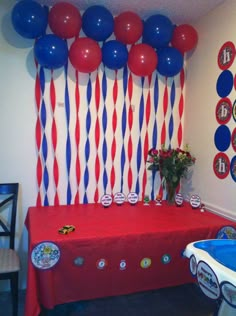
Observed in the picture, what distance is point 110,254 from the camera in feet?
6.18

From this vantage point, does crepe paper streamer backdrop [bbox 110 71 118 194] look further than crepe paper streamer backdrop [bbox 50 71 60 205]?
Yes

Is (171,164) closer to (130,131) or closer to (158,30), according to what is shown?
(130,131)

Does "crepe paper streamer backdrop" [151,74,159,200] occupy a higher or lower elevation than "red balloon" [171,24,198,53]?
lower

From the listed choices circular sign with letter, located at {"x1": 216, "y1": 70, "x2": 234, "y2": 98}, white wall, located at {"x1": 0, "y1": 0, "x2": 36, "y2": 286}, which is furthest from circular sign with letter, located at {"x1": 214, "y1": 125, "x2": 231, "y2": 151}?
white wall, located at {"x1": 0, "y1": 0, "x2": 36, "y2": 286}

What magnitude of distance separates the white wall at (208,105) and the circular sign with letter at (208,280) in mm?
961

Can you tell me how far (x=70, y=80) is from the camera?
8.39 ft

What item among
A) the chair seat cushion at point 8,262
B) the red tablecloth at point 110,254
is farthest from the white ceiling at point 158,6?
the chair seat cushion at point 8,262

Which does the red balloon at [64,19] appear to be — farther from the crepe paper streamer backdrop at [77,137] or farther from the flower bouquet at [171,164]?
the flower bouquet at [171,164]

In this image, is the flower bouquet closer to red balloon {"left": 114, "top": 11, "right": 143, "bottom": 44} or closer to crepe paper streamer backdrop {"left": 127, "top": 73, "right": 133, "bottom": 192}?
crepe paper streamer backdrop {"left": 127, "top": 73, "right": 133, "bottom": 192}

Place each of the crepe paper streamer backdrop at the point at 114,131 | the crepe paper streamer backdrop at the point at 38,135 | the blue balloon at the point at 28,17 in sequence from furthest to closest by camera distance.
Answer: the crepe paper streamer backdrop at the point at 114,131 < the crepe paper streamer backdrop at the point at 38,135 < the blue balloon at the point at 28,17

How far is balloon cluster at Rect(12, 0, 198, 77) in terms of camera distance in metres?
2.20

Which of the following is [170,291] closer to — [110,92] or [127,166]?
[127,166]

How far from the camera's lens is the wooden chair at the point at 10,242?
1.95m

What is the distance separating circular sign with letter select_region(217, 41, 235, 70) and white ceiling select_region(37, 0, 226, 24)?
385 millimetres
